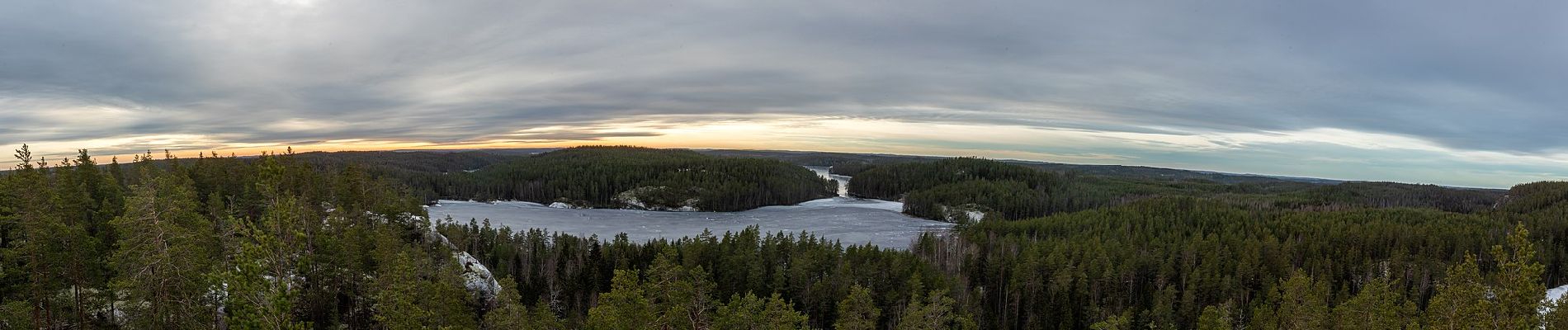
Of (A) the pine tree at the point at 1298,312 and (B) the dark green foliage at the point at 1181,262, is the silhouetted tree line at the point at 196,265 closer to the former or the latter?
(A) the pine tree at the point at 1298,312

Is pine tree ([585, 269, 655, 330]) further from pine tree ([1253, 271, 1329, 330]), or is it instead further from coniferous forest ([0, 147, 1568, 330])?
pine tree ([1253, 271, 1329, 330])

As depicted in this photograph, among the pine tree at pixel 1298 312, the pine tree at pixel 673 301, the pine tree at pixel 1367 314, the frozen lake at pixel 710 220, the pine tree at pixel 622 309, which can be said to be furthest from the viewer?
the frozen lake at pixel 710 220

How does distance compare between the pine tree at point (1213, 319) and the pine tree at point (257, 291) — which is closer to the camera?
the pine tree at point (257, 291)

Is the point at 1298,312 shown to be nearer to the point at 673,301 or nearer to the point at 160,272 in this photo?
the point at 673,301

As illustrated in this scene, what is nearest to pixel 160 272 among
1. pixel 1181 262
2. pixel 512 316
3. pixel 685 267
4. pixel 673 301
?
pixel 512 316

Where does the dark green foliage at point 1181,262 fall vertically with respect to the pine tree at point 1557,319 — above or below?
below

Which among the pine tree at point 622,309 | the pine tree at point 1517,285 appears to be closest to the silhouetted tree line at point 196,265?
the pine tree at point 622,309
